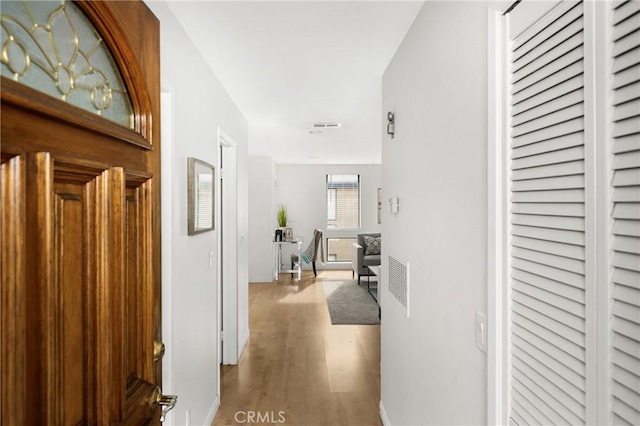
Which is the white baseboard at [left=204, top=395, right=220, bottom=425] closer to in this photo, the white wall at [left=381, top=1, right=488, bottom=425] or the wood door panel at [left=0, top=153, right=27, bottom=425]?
the white wall at [left=381, top=1, right=488, bottom=425]

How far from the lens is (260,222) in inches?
304

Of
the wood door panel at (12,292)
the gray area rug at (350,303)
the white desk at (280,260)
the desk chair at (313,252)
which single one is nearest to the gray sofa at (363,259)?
the gray area rug at (350,303)

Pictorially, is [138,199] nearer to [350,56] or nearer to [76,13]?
[76,13]

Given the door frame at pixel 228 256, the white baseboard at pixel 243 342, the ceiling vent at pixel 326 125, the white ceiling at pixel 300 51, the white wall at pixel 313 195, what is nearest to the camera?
the white ceiling at pixel 300 51

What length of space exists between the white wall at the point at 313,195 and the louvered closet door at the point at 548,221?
8.30 metres

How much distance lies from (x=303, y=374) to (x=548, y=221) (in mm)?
3047

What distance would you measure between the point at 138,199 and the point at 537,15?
1172 mm

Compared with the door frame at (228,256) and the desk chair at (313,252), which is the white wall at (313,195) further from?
the door frame at (228,256)

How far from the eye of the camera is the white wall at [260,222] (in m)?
7.69

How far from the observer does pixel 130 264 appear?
104 centimetres

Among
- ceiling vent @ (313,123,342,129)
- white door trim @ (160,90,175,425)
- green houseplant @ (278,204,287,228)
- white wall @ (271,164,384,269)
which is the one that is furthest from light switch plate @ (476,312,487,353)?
white wall @ (271,164,384,269)

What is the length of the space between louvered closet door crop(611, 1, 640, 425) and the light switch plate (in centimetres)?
48

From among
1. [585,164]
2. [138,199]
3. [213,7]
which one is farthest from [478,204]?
[213,7]

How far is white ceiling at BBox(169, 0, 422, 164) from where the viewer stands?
1.84 metres
